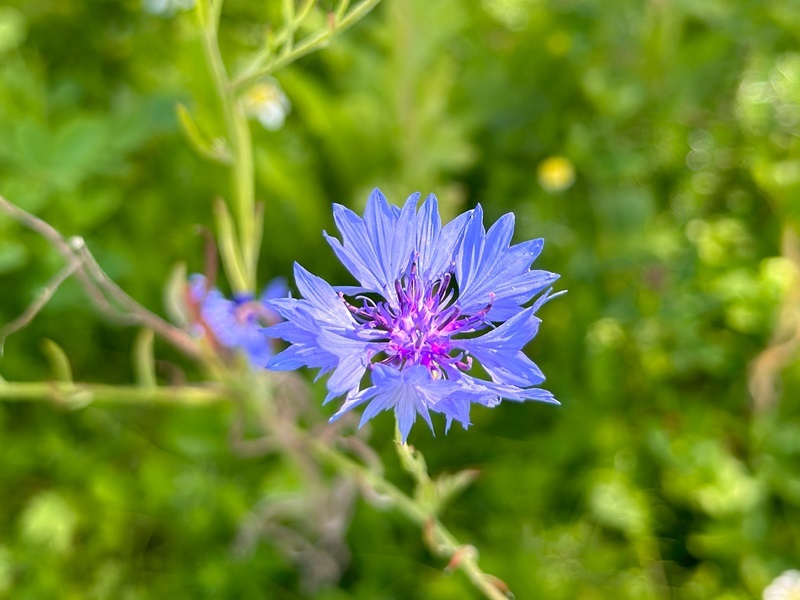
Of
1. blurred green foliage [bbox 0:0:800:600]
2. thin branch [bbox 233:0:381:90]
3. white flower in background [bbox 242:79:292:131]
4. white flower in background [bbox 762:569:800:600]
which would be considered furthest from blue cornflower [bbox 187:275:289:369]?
white flower in background [bbox 762:569:800:600]

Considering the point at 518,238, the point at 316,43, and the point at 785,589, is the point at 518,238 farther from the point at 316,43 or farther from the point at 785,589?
the point at 316,43

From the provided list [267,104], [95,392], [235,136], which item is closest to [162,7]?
[267,104]

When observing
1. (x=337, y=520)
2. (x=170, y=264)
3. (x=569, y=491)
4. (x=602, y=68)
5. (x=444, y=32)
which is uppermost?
(x=602, y=68)

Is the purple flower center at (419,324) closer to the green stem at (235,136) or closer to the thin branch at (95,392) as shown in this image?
the green stem at (235,136)

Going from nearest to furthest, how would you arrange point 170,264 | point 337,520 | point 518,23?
point 337,520 → point 170,264 → point 518,23

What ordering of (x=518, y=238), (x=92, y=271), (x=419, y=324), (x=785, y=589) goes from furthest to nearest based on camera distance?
(x=518, y=238)
(x=785, y=589)
(x=92, y=271)
(x=419, y=324)

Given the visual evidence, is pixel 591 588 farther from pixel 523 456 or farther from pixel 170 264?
pixel 170 264

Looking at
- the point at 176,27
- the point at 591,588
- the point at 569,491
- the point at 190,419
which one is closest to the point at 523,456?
the point at 569,491

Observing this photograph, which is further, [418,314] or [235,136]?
[235,136]
